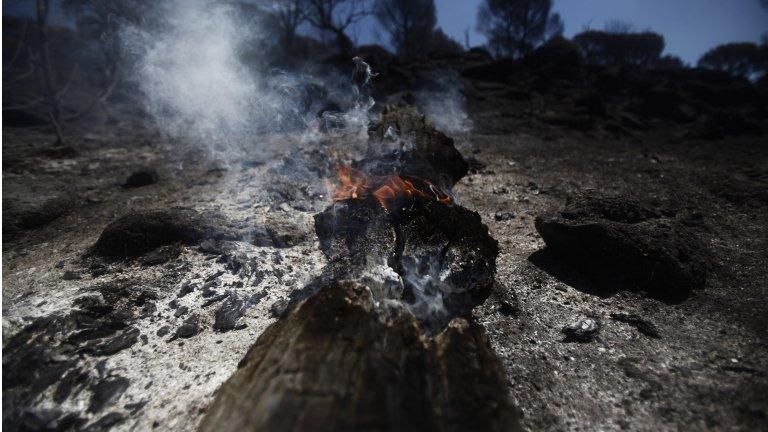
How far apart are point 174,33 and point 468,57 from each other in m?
16.6

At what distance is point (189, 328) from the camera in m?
2.78

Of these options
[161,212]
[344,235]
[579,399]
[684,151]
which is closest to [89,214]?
[161,212]

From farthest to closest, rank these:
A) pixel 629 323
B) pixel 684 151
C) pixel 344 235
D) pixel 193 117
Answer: pixel 193 117, pixel 684 151, pixel 344 235, pixel 629 323

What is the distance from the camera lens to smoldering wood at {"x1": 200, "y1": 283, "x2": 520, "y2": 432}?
59.9 inches

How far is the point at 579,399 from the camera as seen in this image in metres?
2.21

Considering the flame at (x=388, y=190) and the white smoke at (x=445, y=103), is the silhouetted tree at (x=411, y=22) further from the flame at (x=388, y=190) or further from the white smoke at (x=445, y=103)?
the flame at (x=388, y=190)

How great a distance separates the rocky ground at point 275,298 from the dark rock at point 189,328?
0.01m

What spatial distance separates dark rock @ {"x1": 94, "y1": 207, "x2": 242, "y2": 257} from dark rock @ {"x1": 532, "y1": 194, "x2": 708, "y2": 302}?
339cm

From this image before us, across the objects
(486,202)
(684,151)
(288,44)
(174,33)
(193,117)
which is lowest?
(486,202)

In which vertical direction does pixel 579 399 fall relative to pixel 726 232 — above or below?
below

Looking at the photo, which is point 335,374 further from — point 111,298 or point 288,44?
point 288,44

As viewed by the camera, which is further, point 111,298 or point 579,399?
point 111,298

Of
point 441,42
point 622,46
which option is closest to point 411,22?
point 441,42

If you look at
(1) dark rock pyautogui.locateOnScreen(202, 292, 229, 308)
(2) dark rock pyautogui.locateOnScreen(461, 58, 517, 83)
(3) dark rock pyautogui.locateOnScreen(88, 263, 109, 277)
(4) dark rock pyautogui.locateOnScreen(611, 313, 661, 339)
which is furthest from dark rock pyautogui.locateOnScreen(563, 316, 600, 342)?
(2) dark rock pyautogui.locateOnScreen(461, 58, 517, 83)
